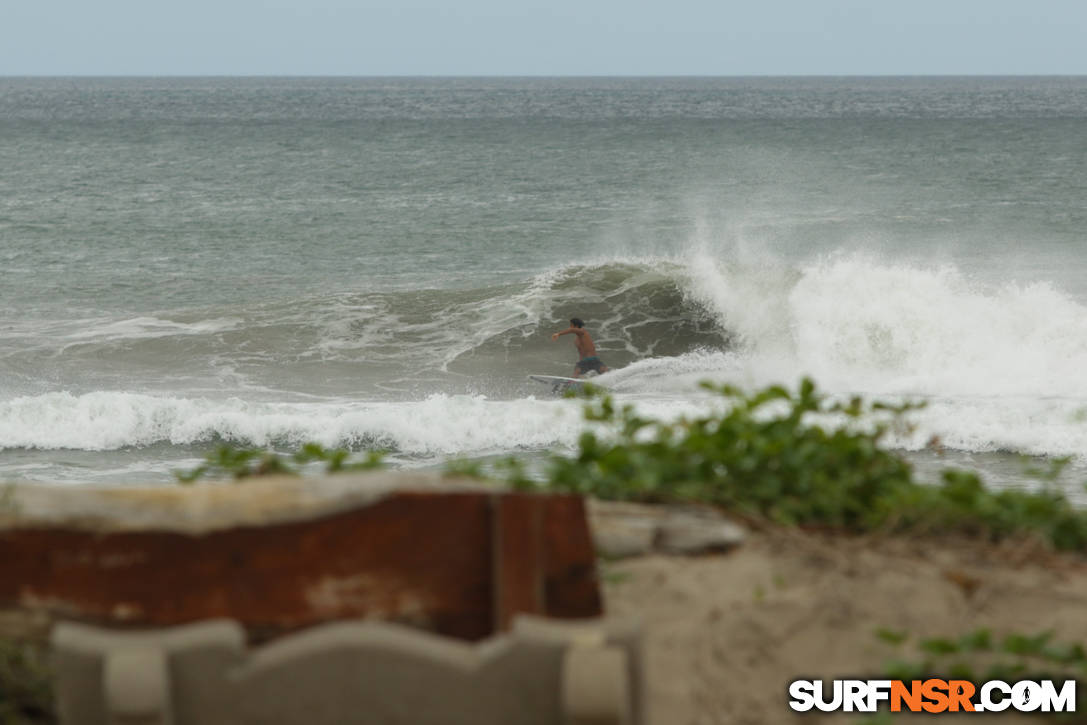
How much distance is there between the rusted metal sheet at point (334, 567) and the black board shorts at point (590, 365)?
45.0ft

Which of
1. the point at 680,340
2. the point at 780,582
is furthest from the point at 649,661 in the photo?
the point at 680,340

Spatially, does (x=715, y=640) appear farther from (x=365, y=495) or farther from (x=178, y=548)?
(x=178, y=548)

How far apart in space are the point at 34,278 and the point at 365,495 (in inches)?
937

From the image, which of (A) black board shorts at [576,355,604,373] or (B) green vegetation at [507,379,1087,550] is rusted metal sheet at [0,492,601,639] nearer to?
(B) green vegetation at [507,379,1087,550]

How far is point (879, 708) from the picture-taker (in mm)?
3387

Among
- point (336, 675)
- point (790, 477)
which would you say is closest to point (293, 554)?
point (336, 675)

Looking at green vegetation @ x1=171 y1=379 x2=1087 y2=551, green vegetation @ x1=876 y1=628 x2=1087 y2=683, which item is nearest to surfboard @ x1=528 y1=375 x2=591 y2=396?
green vegetation @ x1=171 y1=379 x2=1087 y2=551

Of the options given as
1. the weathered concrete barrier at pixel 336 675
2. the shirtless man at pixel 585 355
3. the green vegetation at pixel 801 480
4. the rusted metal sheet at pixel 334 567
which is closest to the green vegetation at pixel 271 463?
the green vegetation at pixel 801 480

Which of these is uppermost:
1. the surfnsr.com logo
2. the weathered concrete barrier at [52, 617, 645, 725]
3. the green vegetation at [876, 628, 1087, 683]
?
the weathered concrete barrier at [52, 617, 645, 725]

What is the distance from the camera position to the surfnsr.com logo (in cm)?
338

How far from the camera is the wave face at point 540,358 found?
13922 mm

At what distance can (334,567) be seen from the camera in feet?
10.9

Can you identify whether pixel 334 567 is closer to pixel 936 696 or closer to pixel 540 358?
pixel 936 696

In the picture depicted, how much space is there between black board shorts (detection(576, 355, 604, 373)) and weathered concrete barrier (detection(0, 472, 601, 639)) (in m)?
13.7
